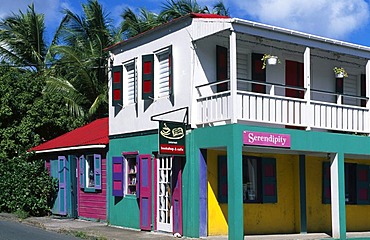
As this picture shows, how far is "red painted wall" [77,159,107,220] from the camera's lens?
1984 cm

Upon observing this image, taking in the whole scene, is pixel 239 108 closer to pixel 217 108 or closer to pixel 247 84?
pixel 217 108

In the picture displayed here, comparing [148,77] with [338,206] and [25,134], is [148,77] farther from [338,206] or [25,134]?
[25,134]

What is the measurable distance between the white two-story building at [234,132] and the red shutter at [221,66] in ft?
0.09

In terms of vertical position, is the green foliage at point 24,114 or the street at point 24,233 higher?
the green foliage at point 24,114

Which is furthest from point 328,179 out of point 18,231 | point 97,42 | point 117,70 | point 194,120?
point 97,42

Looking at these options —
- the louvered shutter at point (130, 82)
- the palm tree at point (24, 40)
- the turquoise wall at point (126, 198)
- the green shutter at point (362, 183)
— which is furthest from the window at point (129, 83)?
the palm tree at point (24, 40)

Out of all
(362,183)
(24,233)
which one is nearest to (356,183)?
(362,183)

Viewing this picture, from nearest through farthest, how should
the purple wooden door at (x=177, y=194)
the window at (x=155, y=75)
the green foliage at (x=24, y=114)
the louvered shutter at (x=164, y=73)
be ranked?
the purple wooden door at (x=177, y=194) → the louvered shutter at (x=164, y=73) → the window at (x=155, y=75) → the green foliage at (x=24, y=114)

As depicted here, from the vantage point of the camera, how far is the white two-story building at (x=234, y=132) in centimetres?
1513

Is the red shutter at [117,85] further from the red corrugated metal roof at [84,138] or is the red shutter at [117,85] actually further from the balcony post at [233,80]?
the balcony post at [233,80]

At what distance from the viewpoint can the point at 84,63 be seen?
31.4 metres

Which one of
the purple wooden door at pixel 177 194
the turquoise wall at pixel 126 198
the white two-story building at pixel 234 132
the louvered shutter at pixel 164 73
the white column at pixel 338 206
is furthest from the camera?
the turquoise wall at pixel 126 198

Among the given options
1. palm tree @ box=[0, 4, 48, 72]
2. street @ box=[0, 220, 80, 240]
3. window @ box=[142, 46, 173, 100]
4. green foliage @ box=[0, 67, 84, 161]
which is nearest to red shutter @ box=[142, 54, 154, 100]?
window @ box=[142, 46, 173, 100]

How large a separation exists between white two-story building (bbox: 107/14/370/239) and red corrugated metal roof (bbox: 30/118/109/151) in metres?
1.10
